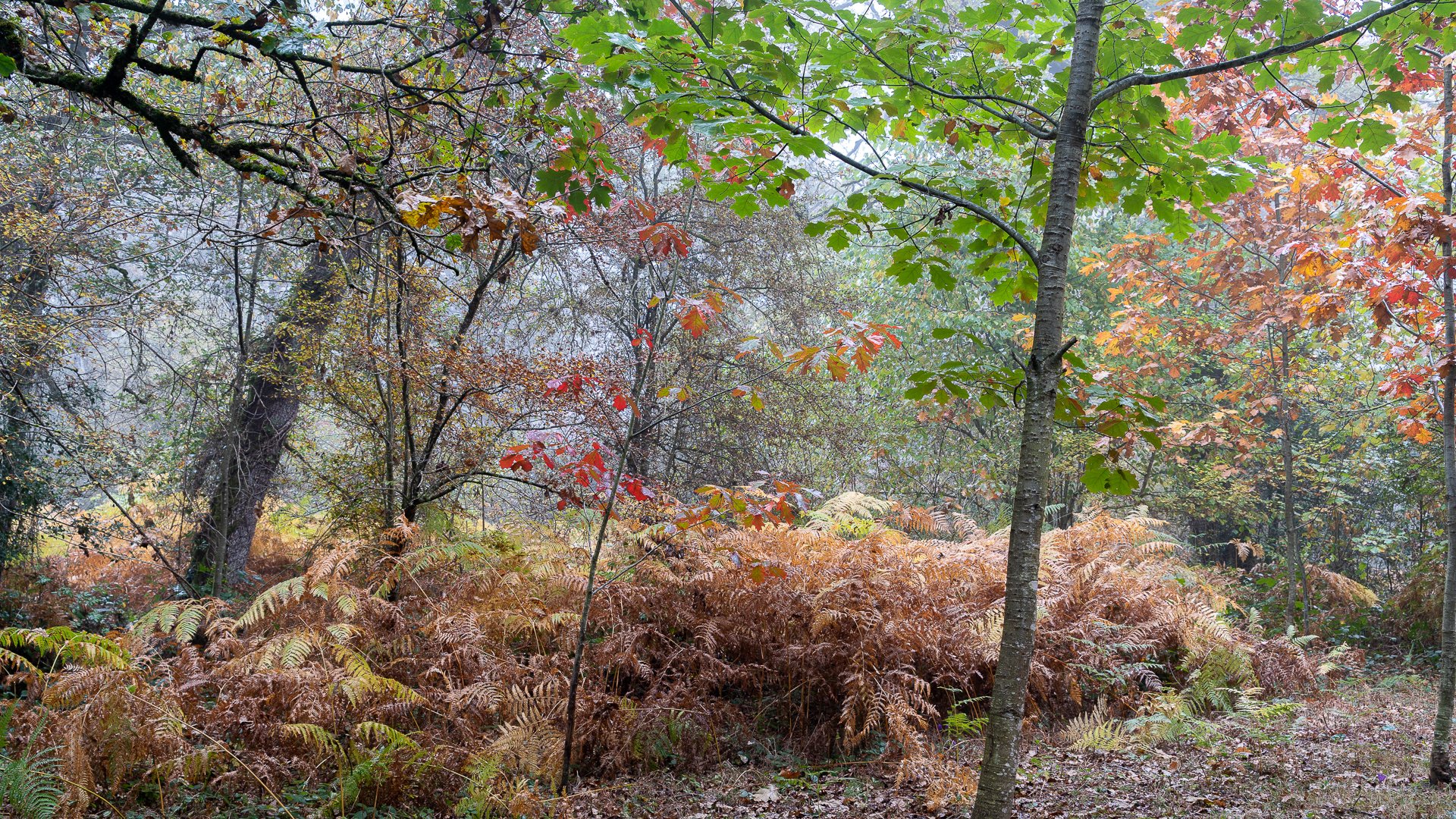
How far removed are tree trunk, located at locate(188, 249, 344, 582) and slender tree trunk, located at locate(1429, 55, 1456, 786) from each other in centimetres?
744

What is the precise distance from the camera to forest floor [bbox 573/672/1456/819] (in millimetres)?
3635

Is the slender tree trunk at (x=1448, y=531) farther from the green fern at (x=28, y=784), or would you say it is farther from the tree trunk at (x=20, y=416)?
the tree trunk at (x=20, y=416)

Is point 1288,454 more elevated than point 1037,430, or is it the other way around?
point 1288,454

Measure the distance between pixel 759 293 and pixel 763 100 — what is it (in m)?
6.18

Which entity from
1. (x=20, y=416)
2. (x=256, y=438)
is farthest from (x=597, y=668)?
(x=20, y=416)

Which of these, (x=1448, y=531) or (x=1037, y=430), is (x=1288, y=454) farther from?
(x=1037, y=430)

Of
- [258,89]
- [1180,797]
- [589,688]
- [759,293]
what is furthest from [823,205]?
[1180,797]

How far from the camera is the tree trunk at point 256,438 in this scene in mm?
7000

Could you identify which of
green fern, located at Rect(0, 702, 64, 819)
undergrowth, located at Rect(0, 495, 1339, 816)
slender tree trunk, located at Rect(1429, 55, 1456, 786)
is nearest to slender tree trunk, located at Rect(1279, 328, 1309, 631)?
undergrowth, located at Rect(0, 495, 1339, 816)

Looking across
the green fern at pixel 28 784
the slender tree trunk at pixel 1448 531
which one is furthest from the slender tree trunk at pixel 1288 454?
the green fern at pixel 28 784

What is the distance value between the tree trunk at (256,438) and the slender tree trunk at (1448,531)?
7.44 metres

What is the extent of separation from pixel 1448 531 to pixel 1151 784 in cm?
193

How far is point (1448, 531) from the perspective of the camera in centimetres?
400

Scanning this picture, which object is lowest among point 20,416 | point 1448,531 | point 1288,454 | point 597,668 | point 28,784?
point 28,784
